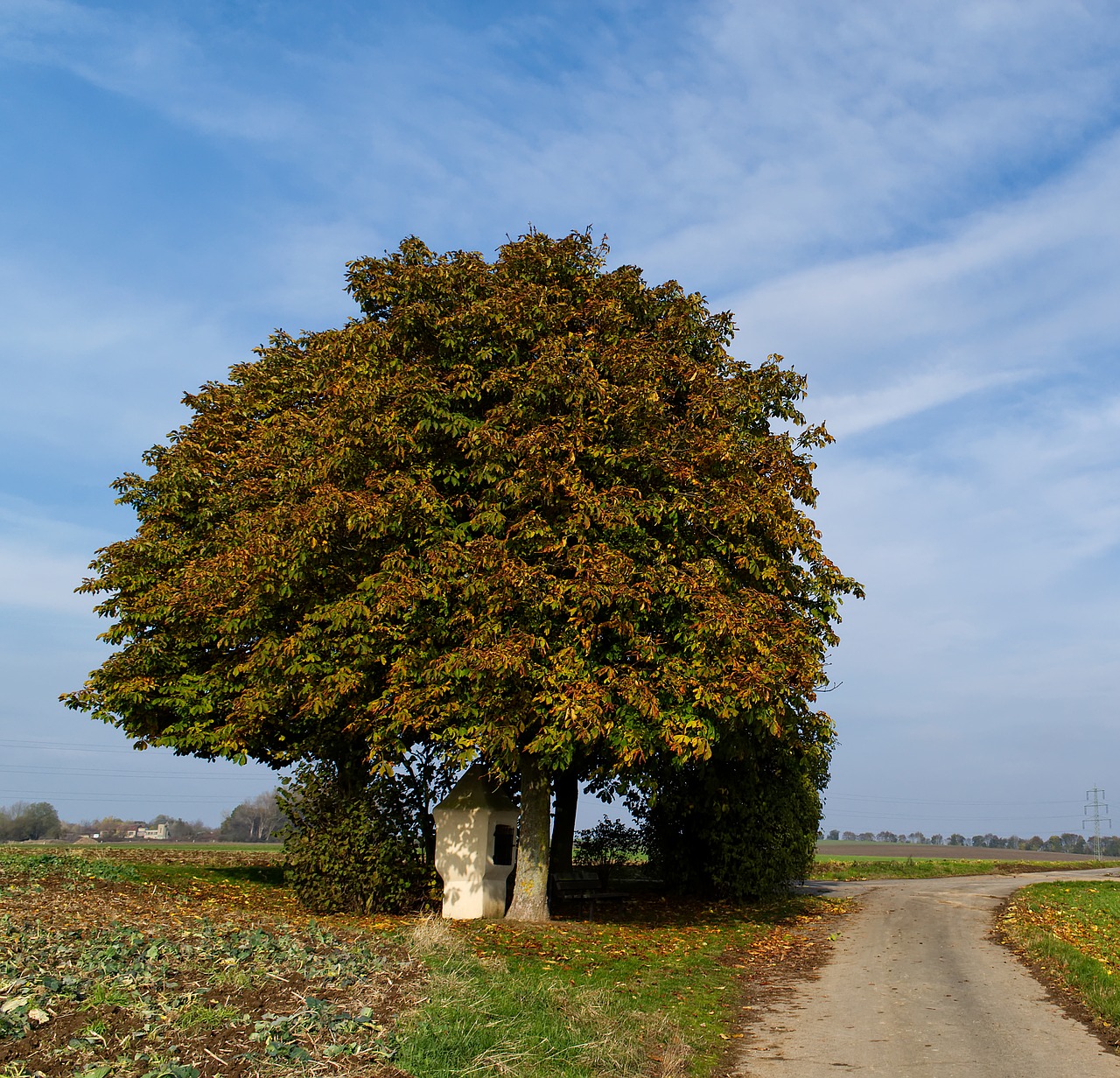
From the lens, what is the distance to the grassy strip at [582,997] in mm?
6887

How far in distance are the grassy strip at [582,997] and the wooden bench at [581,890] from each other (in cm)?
316

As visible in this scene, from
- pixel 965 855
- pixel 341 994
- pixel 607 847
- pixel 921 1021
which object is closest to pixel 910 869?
pixel 607 847

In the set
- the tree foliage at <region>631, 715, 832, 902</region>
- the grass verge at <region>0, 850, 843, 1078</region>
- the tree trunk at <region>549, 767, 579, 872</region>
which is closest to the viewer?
the grass verge at <region>0, 850, 843, 1078</region>

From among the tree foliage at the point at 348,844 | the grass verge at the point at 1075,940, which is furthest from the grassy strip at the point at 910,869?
the tree foliage at the point at 348,844

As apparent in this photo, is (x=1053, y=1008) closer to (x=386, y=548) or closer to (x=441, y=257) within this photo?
(x=386, y=548)

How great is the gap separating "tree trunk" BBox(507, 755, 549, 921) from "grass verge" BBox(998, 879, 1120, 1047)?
7422mm

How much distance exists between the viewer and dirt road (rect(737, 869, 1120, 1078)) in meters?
8.09

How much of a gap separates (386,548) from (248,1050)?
30.6 ft

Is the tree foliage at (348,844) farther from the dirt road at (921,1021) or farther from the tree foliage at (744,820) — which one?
the dirt road at (921,1021)

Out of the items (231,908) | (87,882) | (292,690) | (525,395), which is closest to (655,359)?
(525,395)

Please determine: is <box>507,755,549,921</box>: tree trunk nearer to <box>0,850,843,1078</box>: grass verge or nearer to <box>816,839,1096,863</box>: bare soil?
<box>0,850,843,1078</box>: grass verge

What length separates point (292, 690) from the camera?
15.0 meters

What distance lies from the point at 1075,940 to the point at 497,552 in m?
11.5

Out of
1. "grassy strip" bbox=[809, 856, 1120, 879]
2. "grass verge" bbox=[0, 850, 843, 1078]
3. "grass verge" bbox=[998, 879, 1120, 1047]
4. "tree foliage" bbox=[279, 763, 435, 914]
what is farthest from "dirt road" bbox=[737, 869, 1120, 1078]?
"grassy strip" bbox=[809, 856, 1120, 879]
